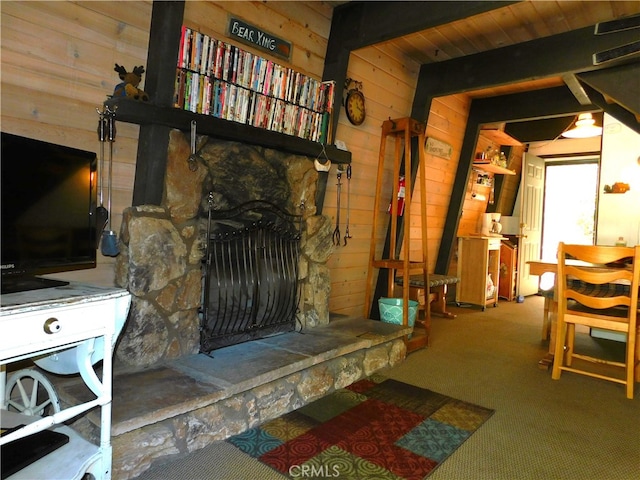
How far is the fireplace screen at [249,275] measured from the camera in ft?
7.67

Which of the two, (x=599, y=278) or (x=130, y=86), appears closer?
(x=130, y=86)

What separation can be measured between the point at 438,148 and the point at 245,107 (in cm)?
258

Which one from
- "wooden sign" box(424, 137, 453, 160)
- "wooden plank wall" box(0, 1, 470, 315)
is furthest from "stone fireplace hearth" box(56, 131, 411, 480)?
"wooden sign" box(424, 137, 453, 160)

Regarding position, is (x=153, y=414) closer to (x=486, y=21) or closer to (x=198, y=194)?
(x=198, y=194)

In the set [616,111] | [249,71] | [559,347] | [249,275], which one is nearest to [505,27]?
[616,111]

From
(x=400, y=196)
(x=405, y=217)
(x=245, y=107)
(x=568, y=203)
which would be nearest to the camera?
(x=245, y=107)

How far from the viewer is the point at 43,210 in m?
1.50

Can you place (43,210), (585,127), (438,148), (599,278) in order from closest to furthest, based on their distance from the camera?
(43,210) < (599,278) < (438,148) < (585,127)

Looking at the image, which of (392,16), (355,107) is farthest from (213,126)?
(355,107)

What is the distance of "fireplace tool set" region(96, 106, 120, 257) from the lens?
1871 mm

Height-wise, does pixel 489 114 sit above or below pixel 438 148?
above

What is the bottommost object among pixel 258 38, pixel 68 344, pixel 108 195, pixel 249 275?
pixel 68 344

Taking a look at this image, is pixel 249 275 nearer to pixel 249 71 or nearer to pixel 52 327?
pixel 249 71

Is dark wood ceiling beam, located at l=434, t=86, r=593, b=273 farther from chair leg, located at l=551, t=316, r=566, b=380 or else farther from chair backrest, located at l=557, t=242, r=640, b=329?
chair leg, located at l=551, t=316, r=566, b=380
